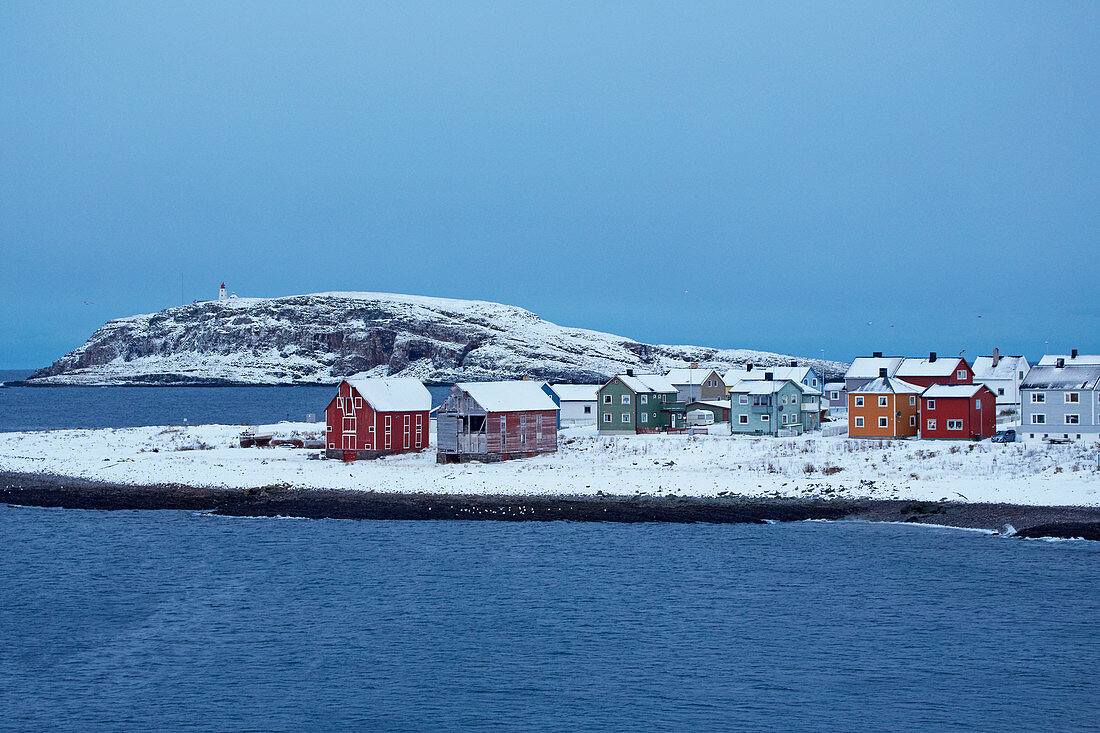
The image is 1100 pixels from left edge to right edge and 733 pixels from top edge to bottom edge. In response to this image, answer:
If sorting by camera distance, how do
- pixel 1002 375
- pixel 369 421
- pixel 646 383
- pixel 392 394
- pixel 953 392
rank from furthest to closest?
pixel 1002 375
pixel 646 383
pixel 953 392
pixel 392 394
pixel 369 421

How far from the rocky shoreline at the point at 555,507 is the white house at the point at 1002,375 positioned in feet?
148

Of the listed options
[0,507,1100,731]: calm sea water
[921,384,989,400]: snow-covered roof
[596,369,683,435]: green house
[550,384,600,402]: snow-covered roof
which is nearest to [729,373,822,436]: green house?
[596,369,683,435]: green house

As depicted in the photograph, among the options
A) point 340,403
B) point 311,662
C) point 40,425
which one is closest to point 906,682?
point 311,662

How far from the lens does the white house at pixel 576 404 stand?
9131 centimetres

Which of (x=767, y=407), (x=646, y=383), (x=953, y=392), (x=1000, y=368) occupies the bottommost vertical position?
(x=767, y=407)

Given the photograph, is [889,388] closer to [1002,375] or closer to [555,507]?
[1002,375]

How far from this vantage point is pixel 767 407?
73.8 m

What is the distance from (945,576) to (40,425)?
10700 centimetres

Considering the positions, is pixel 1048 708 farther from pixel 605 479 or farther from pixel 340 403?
pixel 340 403

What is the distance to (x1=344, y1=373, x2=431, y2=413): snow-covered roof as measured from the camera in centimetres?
6431

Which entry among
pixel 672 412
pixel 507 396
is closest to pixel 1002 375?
pixel 672 412

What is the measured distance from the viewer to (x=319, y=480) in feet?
186

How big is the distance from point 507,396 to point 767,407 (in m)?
20.4

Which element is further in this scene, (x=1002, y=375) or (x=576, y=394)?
(x=576, y=394)
